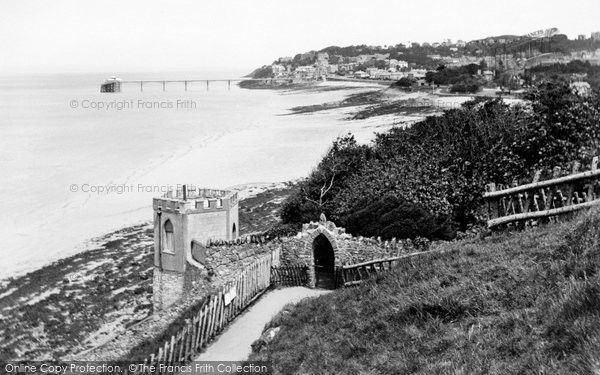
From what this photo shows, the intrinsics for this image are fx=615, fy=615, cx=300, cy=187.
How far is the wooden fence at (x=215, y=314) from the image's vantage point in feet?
39.5

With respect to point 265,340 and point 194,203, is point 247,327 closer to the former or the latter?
point 265,340

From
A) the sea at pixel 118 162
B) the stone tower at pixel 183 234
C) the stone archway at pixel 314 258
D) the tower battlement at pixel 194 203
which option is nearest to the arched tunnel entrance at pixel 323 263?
the stone archway at pixel 314 258

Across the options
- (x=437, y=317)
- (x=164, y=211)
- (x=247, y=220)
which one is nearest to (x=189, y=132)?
(x=247, y=220)

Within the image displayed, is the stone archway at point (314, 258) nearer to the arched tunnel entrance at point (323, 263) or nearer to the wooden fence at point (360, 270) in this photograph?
the arched tunnel entrance at point (323, 263)

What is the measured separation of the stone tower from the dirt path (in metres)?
4.33

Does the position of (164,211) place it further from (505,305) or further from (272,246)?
(505,305)

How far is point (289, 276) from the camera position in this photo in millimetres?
16922

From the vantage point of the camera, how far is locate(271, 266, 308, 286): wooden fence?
55.3 feet

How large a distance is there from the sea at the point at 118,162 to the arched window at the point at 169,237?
1249 centimetres

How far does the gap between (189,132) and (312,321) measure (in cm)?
7685

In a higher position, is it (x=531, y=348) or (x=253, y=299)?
(x=531, y=348)

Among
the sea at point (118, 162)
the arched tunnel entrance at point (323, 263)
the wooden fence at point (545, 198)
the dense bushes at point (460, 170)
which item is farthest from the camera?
the sea at point (118, 162)

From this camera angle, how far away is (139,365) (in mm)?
12039

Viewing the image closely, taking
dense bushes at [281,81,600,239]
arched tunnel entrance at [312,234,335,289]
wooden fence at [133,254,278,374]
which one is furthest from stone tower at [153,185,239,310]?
dense bushes at [281,81,600,239]
